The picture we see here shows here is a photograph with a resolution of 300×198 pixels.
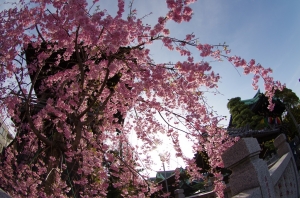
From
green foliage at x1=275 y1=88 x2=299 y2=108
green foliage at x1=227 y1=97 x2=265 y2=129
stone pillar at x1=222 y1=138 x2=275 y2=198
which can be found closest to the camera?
stone pillar at x1=222 y1=138 x2=275 y2=198

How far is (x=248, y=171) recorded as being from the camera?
3301mm

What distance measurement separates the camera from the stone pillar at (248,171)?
317 cm

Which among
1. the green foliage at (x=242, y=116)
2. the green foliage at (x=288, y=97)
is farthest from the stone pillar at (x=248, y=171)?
the green foliage at (x=288, y=97)

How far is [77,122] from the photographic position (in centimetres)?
589

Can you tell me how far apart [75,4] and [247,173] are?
507 cm

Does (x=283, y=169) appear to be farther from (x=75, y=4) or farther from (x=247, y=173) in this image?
(x=75, y=4)

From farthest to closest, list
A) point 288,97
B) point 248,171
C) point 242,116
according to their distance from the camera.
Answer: point 288,97 → point 242,116 → point 248,171

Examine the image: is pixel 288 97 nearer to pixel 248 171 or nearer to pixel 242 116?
pixel 242 116

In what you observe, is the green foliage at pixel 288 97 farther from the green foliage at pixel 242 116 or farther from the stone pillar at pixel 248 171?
the stone pillar at pixel 248 171

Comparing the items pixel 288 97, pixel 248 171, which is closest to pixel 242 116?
pixel 288 97

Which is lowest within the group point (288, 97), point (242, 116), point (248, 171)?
point (248, 171)

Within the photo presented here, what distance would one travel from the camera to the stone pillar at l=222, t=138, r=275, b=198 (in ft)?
10.4

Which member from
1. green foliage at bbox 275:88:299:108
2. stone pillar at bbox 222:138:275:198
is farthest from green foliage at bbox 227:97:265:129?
stone pillar at bbox 222:138:275:198

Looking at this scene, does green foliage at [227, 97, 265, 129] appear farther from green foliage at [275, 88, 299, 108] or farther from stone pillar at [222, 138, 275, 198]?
stone pillar at [222, 138, 275, 198]
